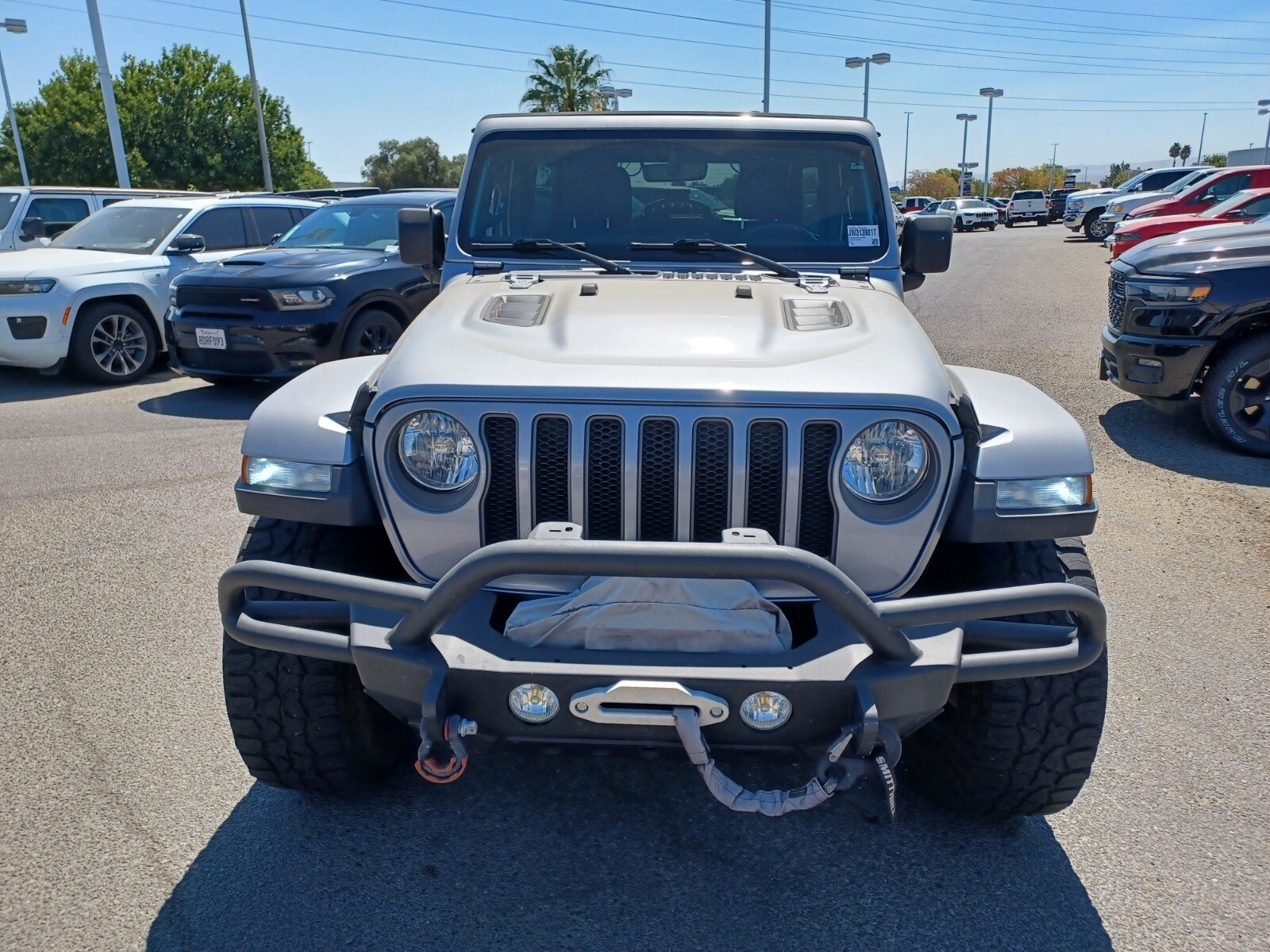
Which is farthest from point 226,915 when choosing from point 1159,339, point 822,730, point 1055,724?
point 1159,339

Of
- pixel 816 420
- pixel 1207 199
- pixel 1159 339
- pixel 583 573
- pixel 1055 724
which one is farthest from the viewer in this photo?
pixel 1207 199

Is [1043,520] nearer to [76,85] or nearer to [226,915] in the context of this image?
[226,915]

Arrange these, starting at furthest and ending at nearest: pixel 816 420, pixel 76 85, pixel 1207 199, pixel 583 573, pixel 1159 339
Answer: pixel 76 85
pixel 1207 199
pixel 1159 339
pixel 816 420
pixel 583 573

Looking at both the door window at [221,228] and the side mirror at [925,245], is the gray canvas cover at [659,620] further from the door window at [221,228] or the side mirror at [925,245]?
the door window at [221,228]

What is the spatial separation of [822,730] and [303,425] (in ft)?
5.02

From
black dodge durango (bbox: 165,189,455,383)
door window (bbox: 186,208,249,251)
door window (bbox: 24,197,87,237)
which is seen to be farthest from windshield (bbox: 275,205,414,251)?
door window (bbox: 24,197,87,237)

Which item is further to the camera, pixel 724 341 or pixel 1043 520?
pixel 724 341

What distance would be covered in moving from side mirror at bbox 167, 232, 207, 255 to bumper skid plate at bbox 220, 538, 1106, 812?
8.68m

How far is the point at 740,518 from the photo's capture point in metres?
2.46

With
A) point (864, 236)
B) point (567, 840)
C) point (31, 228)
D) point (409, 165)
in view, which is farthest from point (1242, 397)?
point (409, 165)

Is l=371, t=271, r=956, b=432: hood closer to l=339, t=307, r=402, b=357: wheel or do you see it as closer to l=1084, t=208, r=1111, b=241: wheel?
l=339, t=307, r=402, b=357: wheel

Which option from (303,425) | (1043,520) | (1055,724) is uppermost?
(303,425)

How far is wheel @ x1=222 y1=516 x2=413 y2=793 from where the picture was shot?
268 centimetres

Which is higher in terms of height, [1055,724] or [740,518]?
[740,518]
